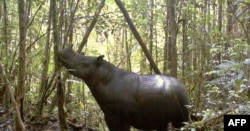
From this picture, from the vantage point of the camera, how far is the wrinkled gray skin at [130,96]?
252 inches

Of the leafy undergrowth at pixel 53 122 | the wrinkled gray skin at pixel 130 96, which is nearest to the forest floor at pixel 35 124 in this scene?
the leafy undergrowth at pixel 53 122

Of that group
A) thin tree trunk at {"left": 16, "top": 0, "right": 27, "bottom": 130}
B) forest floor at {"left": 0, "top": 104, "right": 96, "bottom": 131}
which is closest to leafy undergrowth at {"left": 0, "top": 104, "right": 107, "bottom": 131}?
forest floor at {"left": 0, "top": 104, "right": 96, "bottom": 131}

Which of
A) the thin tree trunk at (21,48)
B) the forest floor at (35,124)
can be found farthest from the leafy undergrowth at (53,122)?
the thin tree trunk at (21,48)

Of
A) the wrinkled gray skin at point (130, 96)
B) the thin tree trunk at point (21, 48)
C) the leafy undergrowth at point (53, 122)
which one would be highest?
the thin tree trunk at point (21, 48)

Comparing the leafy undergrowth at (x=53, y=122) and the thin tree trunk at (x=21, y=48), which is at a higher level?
the thin tree trunk at (x=21, y=48)

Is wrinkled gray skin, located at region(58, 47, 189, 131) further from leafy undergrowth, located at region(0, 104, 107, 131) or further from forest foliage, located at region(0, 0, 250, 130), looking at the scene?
leafy undergrowth, located at region(0, 104, 107, 131)

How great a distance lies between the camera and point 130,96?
6.43 m

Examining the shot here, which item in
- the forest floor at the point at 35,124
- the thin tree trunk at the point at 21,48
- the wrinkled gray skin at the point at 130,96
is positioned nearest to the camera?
the thin tree trunk at the point at 21,48

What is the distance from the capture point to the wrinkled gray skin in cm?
640

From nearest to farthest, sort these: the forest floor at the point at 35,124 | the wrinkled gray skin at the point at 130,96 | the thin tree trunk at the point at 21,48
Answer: the thin tree trunk at the point at 21,48 < the wrinkled gray skin at the point at 130,96 < the forest floor at the point at 35,124

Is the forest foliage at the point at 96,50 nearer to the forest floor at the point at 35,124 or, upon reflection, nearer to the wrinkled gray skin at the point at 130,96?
the forest floor at the point at 35,124

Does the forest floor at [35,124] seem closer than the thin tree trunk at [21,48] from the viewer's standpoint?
No

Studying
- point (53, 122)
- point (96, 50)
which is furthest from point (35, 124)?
point (96, 50)

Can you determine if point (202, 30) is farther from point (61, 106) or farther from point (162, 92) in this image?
point (61, 106)
